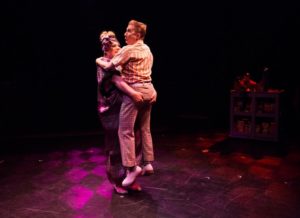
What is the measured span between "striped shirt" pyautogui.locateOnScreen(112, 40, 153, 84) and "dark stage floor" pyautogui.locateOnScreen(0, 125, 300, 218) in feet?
4.06

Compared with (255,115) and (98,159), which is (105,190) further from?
(255,115)

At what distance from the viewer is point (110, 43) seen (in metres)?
3.21

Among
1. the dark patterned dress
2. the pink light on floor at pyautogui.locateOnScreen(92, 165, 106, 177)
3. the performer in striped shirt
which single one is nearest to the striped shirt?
the performer in striped shirt

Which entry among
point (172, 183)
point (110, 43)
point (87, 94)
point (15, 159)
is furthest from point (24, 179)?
point (87, 94)

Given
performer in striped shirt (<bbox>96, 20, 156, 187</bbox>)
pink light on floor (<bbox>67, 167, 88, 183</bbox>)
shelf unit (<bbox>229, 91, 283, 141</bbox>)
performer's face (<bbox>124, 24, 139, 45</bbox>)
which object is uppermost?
performer's face (<bbox>124, 24, 139, 45</bbox>)

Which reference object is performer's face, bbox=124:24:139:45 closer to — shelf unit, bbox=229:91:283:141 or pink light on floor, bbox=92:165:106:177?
pink light on floor, bbox=92:165:106:177

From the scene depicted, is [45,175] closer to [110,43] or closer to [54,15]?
[110,43]

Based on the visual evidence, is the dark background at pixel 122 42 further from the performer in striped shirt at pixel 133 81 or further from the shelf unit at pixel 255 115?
the performer in striped shirt at pixel 133 81

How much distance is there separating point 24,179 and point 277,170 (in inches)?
127

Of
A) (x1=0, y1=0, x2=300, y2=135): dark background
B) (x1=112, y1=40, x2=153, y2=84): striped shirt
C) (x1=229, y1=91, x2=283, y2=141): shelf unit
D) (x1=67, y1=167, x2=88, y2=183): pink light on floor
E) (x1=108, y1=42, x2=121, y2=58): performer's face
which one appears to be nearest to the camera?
(x1=112, y1=40, x2=153, y2=84): striped shirt

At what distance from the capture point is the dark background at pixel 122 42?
7.21 metres

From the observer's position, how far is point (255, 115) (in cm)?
574

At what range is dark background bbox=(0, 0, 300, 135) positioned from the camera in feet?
23.7

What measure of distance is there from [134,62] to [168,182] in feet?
5.02
